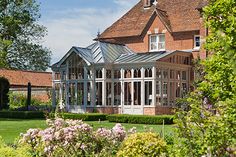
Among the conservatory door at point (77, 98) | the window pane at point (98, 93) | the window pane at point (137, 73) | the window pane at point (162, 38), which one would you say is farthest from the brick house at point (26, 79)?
the window pane at point (137, 73)

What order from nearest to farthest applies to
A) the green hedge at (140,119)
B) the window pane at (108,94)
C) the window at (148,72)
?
1. the green hedge at (140,119)
2. the window at (148,72)
3. the window pane at (108,94)

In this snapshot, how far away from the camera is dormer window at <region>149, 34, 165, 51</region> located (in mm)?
38344

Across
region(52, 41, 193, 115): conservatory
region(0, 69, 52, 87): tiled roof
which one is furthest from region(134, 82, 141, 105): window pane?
region(0, 69, 52, 87): tiled roof

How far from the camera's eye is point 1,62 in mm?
36719

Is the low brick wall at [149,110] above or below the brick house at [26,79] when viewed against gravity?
below

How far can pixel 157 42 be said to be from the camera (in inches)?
1521

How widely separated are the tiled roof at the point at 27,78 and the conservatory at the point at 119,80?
918 inches

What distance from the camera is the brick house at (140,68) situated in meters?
32.0

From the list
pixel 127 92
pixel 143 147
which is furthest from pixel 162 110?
pixel 143 147

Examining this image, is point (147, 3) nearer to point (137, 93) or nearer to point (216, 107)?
point (137, 93)

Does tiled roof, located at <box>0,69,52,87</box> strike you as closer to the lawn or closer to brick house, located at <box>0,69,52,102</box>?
brick house, located at <box>0,69,52,102</box>

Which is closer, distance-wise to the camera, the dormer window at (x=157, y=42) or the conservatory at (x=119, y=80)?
the conservatory at (x=119, y=80)

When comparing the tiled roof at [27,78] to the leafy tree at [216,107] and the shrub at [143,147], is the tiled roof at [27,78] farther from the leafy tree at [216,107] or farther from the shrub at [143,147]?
the leafy tree at [216,107]

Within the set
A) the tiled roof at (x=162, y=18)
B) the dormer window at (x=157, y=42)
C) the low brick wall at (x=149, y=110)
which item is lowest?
the low brick wall at (x=149, y=110)
